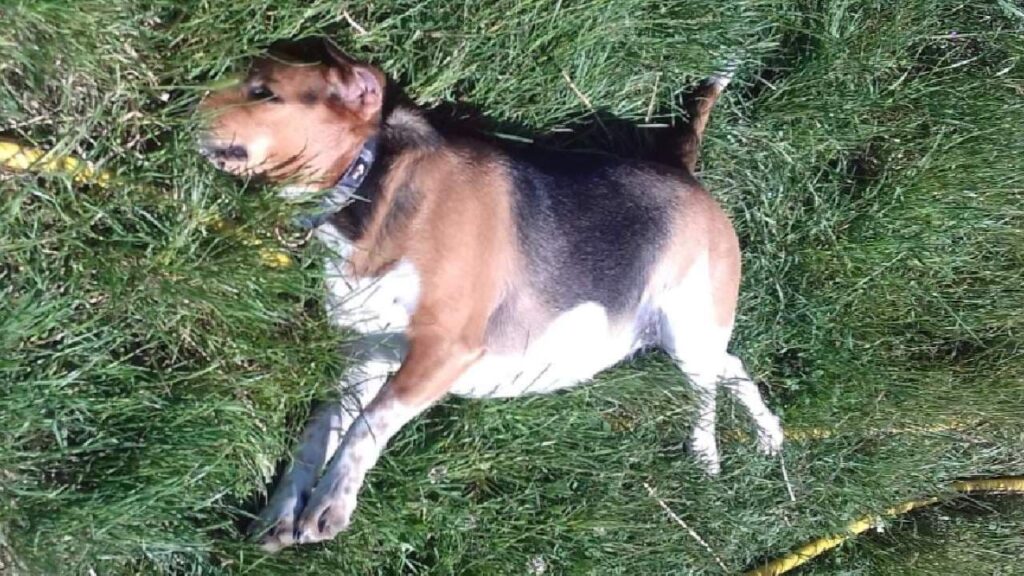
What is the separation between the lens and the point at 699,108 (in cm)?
545

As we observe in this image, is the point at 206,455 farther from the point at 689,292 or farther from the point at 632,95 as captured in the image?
the point at 632,95

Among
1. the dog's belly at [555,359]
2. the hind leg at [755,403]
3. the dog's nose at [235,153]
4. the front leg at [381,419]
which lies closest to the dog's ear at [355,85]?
the dog's nose at [235,153]

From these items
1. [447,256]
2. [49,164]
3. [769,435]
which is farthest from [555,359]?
[49,164]

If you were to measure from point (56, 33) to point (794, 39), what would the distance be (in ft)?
11.4

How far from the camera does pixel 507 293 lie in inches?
183

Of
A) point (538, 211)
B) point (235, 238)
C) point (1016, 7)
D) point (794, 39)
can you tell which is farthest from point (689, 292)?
point (1016, 7)

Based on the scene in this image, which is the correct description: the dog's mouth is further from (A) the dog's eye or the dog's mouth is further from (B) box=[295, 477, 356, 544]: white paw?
(B) box=[295, 477, 356, 544]: white paw

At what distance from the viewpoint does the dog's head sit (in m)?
4.16

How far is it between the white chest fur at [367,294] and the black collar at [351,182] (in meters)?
0.10

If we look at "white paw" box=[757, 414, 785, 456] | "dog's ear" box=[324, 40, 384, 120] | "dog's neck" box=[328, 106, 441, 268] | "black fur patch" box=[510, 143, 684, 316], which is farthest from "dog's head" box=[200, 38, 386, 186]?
"white paw" box=[757, 414, 785, 456]

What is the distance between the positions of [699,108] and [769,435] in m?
1.70

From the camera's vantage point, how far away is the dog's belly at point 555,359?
15.8ft

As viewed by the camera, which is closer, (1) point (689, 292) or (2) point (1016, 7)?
(1) point (689, 292)

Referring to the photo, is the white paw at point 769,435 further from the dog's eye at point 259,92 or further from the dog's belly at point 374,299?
the dog's eye at point 259,92
